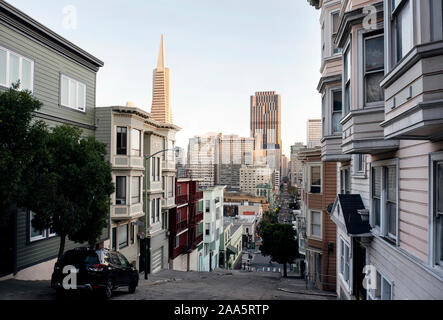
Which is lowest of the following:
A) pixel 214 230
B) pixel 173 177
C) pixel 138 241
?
pixel 214 230

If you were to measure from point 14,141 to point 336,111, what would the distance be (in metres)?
11.0

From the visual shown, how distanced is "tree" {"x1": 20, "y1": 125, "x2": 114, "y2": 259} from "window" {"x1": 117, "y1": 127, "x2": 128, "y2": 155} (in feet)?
34.5

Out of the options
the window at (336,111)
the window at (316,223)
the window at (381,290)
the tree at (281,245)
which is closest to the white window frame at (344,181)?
the window at (336,111)

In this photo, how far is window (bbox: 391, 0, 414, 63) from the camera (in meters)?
5.66

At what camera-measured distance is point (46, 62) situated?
50.8 feet

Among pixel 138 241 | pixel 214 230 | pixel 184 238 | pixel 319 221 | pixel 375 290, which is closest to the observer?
pixel 375 290

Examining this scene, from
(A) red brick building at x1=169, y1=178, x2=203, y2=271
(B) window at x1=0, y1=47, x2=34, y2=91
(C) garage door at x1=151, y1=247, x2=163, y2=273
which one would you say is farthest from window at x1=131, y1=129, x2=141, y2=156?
(A) red brick building at x1=169, y1=178, x2=203, y2=271

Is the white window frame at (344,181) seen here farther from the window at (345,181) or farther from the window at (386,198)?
the window at (386,198)

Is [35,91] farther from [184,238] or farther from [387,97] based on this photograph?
[184,238]

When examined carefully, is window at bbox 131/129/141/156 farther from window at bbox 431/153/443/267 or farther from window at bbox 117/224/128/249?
window at bbox 431/153/443/267

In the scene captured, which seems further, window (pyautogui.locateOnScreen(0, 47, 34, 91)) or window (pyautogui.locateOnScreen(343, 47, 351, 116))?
window (pyautogui.locateOnScreen(0, 47, 34, 91))

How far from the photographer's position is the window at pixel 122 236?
75.4 ft

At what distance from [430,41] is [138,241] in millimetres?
24313
